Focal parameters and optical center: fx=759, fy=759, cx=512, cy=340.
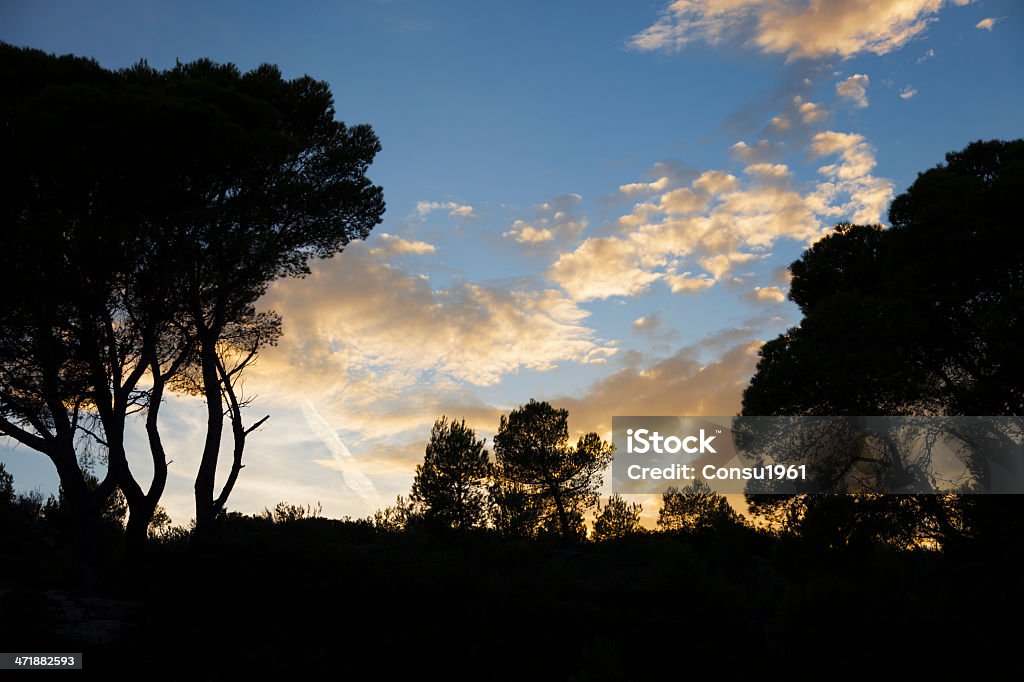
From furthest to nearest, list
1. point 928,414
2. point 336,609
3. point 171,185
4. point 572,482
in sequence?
point 572,482, point 928,414, point 171,185, point 336,609

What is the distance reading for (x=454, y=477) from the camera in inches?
1585

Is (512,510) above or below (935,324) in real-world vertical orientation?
below

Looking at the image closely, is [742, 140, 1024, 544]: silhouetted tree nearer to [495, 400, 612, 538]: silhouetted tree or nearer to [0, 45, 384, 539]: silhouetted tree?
[0, 45, 384, 539]: silhouetted tree

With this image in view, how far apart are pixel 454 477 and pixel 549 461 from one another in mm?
5739

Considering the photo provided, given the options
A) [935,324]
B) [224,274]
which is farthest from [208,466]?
[935,324]

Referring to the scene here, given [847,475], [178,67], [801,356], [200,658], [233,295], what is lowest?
[200,658]

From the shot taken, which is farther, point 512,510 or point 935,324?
point 512,510

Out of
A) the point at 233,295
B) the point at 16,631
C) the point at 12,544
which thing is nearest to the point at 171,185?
the point at 233,295

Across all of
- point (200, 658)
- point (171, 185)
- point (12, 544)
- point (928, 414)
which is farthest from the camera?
point (12, 544)

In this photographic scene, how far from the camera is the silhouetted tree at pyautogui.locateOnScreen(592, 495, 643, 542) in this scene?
155 ft

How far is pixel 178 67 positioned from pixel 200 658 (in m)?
16.5

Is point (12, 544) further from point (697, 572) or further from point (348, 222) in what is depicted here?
point (697, 572)

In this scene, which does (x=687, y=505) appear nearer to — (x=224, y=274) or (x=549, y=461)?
(x=549, y=461)

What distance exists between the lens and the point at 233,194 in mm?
21016
